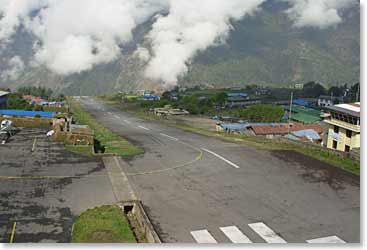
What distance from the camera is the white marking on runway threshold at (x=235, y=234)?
1528 centimetres

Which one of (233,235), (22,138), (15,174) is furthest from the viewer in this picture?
(22,138)

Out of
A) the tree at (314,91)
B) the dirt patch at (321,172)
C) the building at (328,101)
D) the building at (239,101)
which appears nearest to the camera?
the dirt patch at (321,172)

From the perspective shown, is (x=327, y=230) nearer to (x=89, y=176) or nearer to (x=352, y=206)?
(x=352, y=206)

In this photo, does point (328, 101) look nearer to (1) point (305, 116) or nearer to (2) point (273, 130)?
(1) point (305, 116)

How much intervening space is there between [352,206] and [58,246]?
14.4 m

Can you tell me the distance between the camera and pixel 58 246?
1444cm

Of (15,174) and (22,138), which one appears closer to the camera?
(15,174)

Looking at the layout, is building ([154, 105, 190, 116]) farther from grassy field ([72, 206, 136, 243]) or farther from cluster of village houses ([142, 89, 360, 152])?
grassy field ([72, 206, 136, 243])

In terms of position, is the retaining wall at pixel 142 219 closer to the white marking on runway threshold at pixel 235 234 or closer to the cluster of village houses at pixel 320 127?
the white marking on runway threshold at pixel 235 234

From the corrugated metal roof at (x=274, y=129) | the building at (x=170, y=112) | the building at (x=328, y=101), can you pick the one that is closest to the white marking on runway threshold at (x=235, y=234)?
the corrugated metal roof at (x=274, y=129)

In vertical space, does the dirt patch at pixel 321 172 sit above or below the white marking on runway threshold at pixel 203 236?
above

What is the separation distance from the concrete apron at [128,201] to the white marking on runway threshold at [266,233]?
430cm

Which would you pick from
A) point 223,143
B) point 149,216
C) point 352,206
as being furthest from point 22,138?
point 352,206

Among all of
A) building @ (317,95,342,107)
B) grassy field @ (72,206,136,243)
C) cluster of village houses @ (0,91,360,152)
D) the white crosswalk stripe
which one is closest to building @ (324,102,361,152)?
cluster of village houses @ (0,91,360,152)
